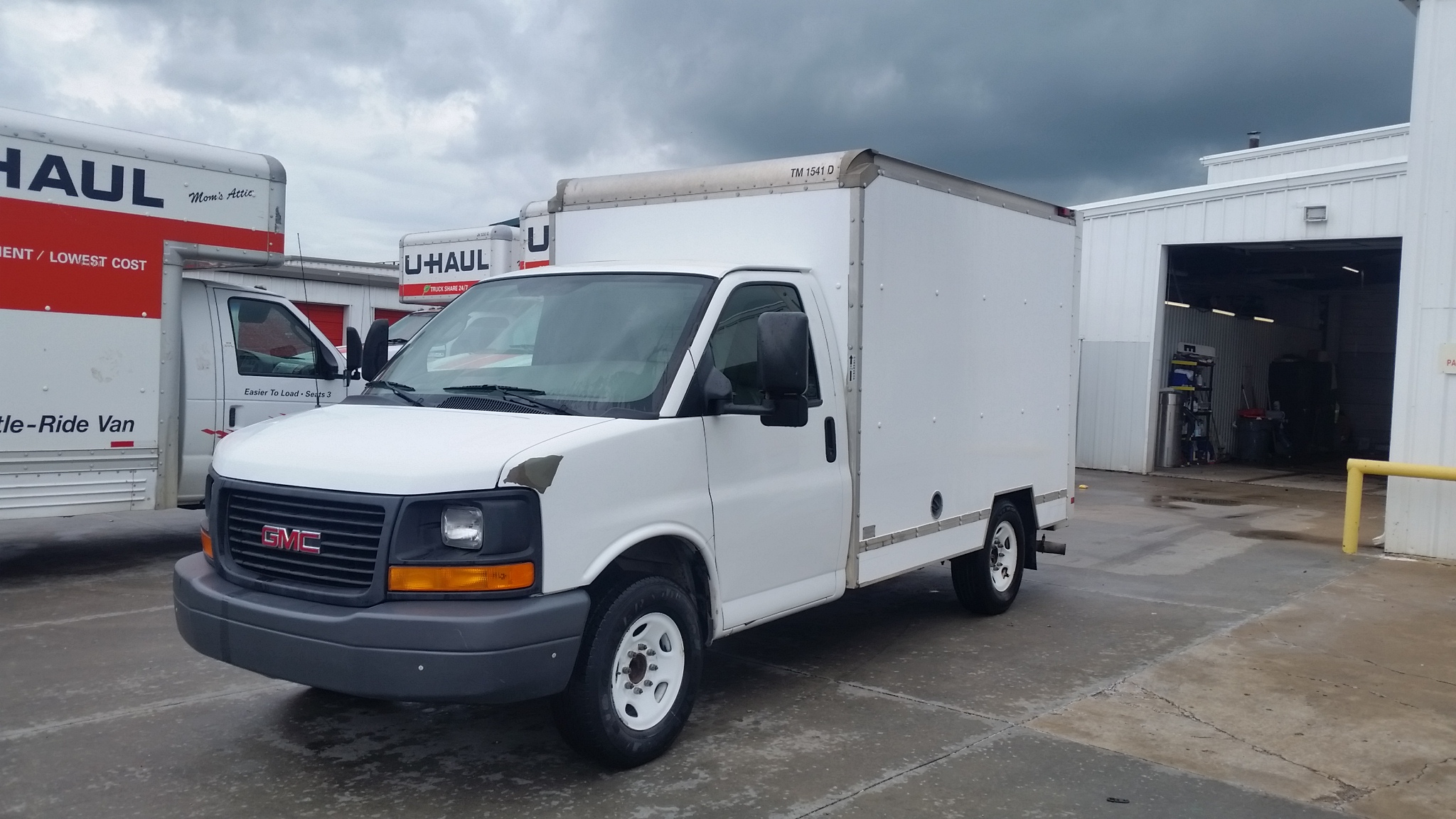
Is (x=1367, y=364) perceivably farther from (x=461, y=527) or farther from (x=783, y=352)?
(x=461, y=527)

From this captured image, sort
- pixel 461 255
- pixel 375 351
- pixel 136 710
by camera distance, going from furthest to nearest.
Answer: pixel 461 255 < pixel 375 351 < pixel 136 710

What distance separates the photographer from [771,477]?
5391 millimetres

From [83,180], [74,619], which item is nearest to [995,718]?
[74,619]

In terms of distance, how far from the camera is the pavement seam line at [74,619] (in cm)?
712

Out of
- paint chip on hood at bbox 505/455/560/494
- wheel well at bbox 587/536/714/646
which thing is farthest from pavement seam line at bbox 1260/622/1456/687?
paint chip on hood at bbox 505/455/560/494

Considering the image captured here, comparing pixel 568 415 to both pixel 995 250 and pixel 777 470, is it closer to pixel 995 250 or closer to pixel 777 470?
pixel 777 470

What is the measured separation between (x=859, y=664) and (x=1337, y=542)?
784cm

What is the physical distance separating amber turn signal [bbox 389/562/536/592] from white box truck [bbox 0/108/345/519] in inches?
208

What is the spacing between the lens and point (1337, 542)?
39.5 feet

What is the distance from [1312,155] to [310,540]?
85.4ft

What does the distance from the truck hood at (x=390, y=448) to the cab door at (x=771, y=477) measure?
2.69 feet

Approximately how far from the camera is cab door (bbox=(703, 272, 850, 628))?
16.9 feet

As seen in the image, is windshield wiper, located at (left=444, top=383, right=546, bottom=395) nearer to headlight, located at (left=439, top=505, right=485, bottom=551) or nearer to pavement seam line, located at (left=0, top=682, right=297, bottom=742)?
headlight, located at (left=439, top=505, right=485, bottom=551)

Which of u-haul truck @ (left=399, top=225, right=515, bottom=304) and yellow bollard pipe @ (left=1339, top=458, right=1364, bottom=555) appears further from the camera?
u-haul truck @ (left=399, top=225, right=515, bottom=304)
